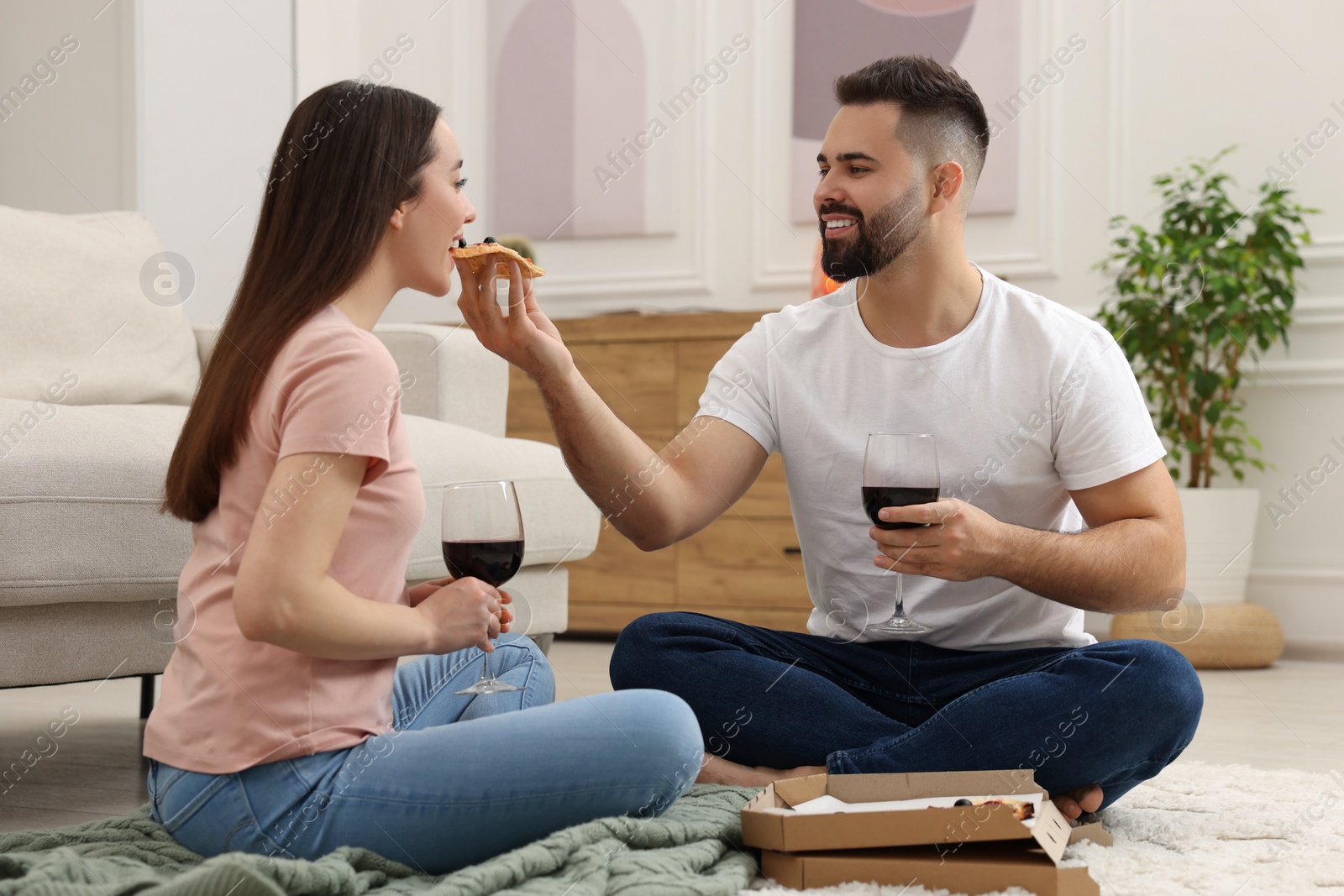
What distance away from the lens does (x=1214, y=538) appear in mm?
3090

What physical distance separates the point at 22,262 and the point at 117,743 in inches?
34.0

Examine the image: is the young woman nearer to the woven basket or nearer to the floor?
the floor

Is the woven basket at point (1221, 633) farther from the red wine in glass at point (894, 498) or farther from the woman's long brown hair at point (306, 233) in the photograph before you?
the woman's long brown hair at point (306, 233)

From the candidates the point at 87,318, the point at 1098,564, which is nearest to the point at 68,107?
the point at 87,318

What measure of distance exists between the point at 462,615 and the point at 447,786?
0.15m

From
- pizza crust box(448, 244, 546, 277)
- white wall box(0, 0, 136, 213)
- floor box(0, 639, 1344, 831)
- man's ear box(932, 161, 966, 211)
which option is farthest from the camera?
white wall box(0, 0, 136, 213)

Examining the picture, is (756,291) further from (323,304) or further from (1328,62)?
(323,304)

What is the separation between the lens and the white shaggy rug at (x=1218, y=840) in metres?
1.21

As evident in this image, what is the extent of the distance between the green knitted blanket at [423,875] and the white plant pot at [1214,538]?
2.21m

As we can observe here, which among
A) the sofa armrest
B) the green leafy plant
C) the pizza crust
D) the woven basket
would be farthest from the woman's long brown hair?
the woven basket

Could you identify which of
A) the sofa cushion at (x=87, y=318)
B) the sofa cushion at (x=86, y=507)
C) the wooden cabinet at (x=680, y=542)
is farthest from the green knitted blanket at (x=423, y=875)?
the wooden cabinet at (x=680, y=542)

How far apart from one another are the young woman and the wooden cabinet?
2.08m

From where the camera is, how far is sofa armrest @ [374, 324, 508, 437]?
2336 millimetres

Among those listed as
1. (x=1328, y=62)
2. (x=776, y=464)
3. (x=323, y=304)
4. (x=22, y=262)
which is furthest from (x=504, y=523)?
(x=1328, y=62)
